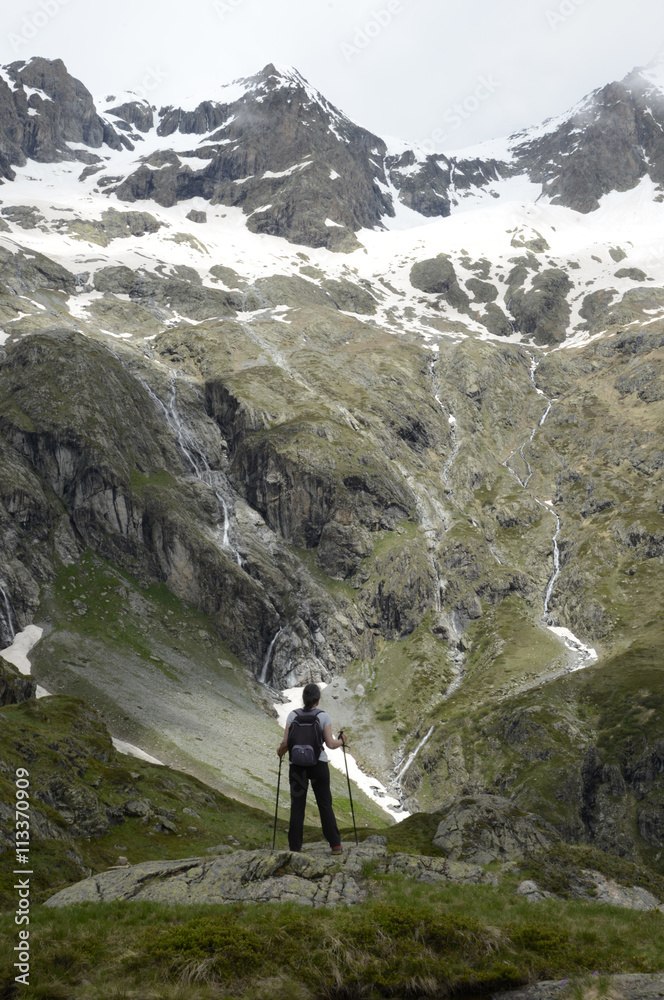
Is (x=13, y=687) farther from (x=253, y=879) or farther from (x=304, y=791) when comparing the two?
(x=304, y=791)

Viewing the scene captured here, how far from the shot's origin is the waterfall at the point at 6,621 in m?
104

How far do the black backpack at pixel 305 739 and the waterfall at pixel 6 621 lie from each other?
10487 centimetres

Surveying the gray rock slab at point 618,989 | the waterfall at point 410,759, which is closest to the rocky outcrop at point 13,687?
the waterfall at point 410,759

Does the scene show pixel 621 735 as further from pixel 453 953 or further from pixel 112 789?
pixel 453 953

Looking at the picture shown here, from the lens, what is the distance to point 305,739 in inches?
607

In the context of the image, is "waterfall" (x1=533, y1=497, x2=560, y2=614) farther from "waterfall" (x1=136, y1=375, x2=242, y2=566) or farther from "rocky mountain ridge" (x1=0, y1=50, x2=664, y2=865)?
"waterfall" (x1=136, y1=375, x2=242, y2=566)

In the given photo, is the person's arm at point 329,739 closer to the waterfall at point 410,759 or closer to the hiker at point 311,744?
the hiker at point 311,744

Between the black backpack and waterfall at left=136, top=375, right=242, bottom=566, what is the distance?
459 ft

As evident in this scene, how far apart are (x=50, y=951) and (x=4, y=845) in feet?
78.5

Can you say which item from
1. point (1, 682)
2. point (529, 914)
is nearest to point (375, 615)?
point (1, 682)

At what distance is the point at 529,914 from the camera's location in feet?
50.0

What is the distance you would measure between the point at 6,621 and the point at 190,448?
75612 millimetres

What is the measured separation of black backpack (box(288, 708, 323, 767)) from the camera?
50.4 ft

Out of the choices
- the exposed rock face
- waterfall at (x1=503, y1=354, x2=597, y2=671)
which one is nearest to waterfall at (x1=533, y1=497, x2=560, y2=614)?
waterfall at (x1=503, y1=354, x2=597, y2=671)
